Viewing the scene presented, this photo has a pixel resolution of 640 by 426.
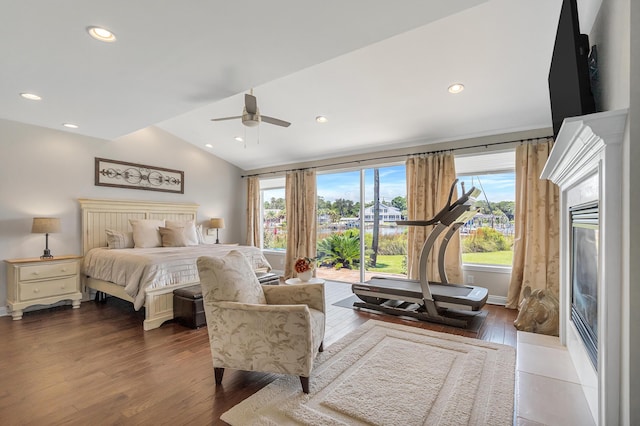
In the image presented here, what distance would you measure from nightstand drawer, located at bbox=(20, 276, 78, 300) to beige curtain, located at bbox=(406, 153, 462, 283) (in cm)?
478

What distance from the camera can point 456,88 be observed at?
128 inches

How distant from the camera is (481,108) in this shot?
3604 millimetres

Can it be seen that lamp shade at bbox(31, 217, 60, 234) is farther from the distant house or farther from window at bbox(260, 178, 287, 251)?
the distant house

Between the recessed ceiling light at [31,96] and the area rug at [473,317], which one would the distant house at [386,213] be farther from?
the recessed ceiling light at [31,96]

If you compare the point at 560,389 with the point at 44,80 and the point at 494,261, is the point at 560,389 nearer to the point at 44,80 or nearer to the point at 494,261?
the point at 494,261

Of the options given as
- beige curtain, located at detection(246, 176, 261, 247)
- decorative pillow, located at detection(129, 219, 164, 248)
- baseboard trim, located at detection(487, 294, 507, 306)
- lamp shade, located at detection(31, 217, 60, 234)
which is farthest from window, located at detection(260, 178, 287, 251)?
baseboard trim, located at detection(487, 294, 507, 306)

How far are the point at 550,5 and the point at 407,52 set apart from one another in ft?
3.52

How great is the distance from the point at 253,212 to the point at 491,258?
186 inches

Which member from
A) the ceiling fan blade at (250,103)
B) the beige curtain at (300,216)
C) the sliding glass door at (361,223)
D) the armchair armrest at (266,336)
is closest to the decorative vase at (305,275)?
the armchair armrest at (266,336)

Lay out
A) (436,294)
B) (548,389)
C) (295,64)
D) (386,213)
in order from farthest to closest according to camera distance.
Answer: (386,213) → (436,294) → (295,64) → (548,389)

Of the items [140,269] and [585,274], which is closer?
[585,274]

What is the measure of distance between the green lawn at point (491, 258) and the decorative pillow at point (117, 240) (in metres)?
5.21

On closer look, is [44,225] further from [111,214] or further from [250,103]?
[250,103]

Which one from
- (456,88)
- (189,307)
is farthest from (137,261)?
(456,88)
